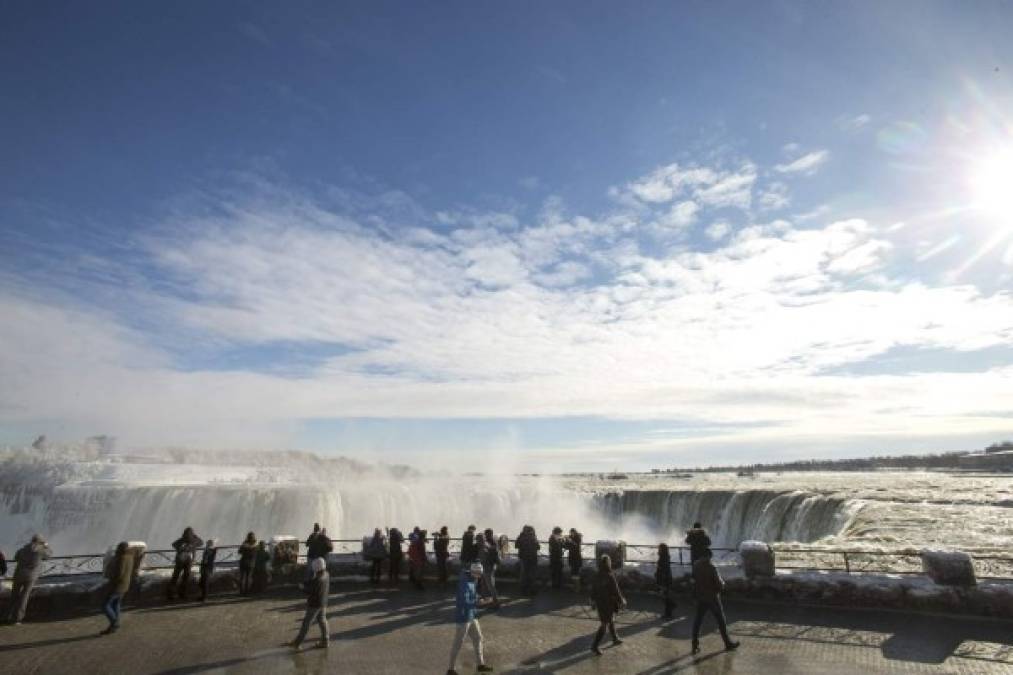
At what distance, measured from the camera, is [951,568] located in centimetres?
999

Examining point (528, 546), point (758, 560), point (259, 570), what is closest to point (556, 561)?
point (528, 546)

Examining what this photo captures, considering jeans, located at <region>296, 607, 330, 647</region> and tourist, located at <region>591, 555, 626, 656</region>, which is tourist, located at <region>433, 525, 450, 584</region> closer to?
jeans, located at <region>296, 607, 330, 647</region>

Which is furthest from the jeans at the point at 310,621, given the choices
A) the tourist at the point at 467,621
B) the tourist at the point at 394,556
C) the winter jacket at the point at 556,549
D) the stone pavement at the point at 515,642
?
the winter jacket at the point at 556,549

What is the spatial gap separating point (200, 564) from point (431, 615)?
578 cm

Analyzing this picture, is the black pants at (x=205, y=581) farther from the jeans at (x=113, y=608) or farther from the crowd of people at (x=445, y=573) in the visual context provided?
the jeans at (x=113, y=608)

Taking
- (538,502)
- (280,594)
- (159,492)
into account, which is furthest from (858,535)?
(159,492)

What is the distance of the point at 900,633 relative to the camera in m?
9.17

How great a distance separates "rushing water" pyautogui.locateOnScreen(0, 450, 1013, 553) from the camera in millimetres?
30469

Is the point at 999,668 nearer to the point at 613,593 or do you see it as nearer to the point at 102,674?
the point at 613,593

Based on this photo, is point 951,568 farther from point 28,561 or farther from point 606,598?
point 28,561

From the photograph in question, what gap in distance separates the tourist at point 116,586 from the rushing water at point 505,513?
24.5 metres

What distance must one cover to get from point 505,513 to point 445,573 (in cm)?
4161

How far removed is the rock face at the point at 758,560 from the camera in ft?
37.6

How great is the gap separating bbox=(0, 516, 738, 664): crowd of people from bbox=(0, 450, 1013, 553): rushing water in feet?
52.7
